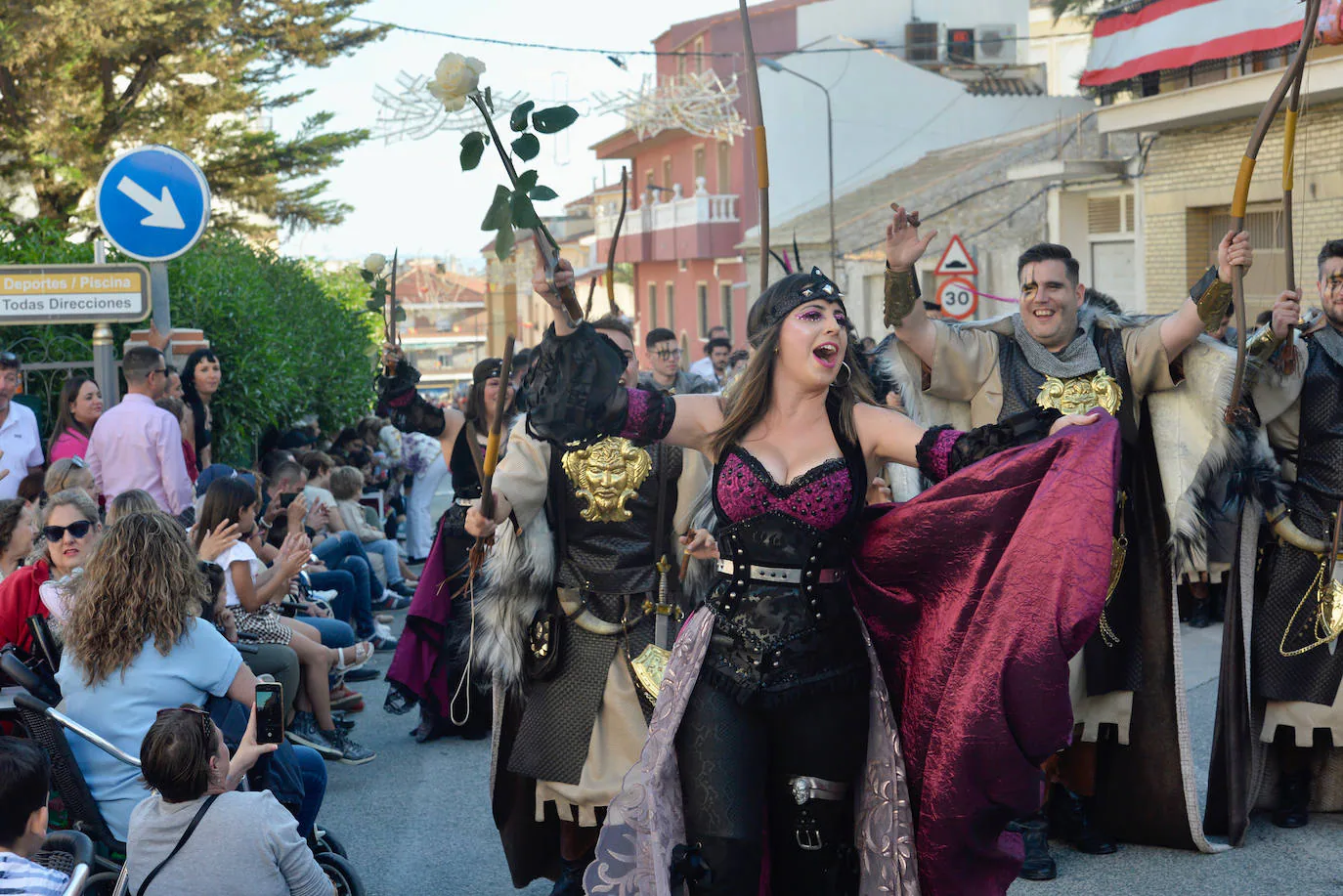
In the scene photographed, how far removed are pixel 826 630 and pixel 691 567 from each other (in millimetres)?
1159

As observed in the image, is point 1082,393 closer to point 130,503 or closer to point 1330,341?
point 1330,341

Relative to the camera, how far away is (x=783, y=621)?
3658 mm

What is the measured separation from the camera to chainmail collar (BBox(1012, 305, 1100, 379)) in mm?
5207

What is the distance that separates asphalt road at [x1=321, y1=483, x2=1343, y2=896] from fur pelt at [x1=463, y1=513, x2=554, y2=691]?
3.41 ft

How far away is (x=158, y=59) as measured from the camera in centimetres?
1752

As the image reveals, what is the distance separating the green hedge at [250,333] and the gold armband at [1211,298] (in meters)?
7.02

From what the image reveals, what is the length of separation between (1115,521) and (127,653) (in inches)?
129

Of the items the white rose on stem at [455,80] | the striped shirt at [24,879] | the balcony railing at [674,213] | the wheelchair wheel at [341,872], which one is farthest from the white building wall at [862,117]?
the striped shirt at [24,879]

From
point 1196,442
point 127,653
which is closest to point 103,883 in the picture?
point 127,653

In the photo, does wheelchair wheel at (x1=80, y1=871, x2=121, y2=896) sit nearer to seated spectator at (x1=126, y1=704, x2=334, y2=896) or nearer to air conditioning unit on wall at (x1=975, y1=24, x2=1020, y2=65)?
seated spectator at (x1=126, y1=704, x2=334, y2=896)

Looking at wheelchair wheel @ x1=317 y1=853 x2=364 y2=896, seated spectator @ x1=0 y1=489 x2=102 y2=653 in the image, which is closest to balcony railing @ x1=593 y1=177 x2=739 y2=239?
seated spectator @ x1=0 y1=489 x2=102 y2=653

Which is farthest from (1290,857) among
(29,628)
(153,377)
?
(153,377)

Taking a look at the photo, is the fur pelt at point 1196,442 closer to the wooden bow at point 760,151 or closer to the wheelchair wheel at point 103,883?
the wooden bow at point 760,151

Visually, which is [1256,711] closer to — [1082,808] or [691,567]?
[1082,808]
